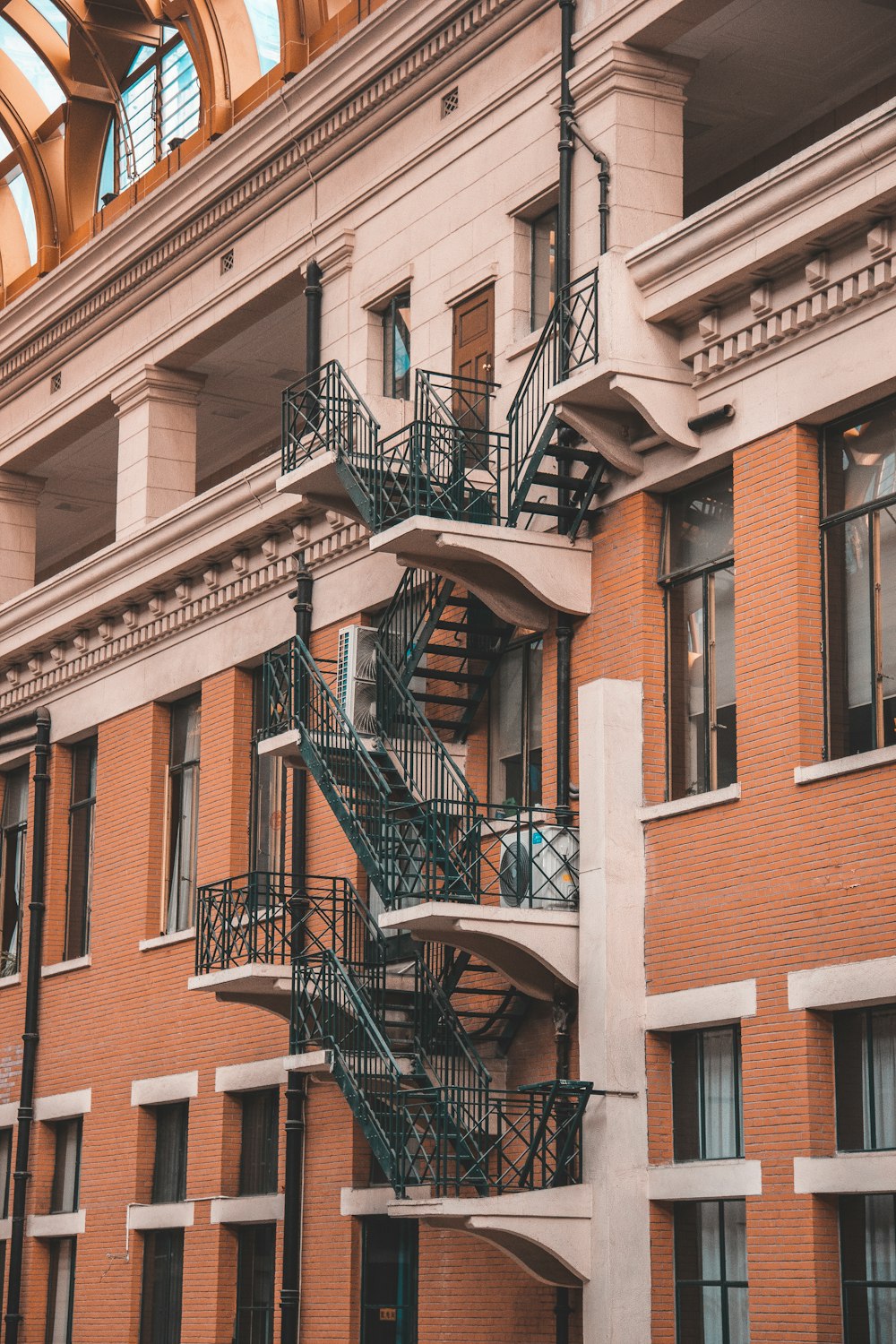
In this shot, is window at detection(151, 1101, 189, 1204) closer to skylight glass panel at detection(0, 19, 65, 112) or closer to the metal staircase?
the metal staircase

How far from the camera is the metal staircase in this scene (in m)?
20.1

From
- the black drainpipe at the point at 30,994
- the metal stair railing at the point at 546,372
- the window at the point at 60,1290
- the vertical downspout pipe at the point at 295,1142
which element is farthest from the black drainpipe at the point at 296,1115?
the black drainpipe at the point at 30,994

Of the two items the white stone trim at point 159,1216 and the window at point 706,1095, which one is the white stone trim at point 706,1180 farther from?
the white stone trim at point 159,1216

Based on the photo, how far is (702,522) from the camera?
20922 mm

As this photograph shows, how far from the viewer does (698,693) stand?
20703 mm

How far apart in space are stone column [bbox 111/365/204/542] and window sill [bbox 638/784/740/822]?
12.3 m

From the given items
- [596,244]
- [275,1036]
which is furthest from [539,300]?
[275,1036]

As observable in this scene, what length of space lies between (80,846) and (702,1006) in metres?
14.5

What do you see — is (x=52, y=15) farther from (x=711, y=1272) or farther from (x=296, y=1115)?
(x=711, y=1272)

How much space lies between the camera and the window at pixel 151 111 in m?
31.0

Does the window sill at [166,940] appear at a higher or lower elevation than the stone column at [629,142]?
lower

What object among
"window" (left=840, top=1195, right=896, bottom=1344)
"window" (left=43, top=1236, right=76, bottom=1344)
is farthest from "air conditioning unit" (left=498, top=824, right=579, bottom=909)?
"window" (left=43, top=1236, right=76, bottom=1344)

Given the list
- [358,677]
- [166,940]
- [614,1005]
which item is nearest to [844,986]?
[614,1005]

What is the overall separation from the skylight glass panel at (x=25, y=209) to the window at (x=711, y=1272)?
821 inches
